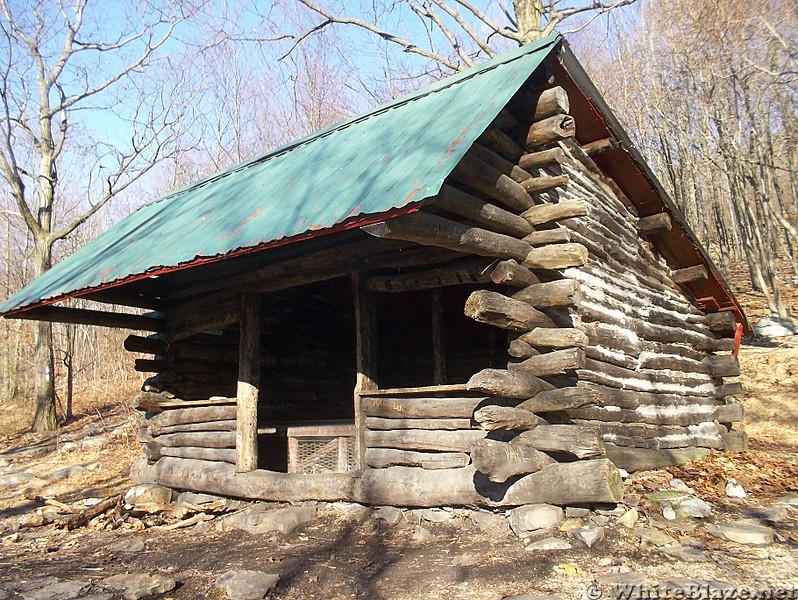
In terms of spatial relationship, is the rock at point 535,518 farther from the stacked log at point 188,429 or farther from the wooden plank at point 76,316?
the wooden plank at point 76,316

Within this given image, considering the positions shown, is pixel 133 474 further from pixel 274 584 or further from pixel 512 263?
pixel 512 263

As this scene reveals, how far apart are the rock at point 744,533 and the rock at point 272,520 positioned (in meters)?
3.89

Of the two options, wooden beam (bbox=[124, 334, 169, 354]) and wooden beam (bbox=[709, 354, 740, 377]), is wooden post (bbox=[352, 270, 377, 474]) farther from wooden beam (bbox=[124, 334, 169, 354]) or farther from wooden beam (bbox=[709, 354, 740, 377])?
wooden beam (bbox=[709, 354, 740, 377])

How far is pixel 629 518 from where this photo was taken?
17.6 ft

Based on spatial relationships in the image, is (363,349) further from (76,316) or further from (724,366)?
(724,366)

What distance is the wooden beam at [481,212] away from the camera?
211 inches

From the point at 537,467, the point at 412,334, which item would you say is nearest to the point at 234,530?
the point at 537,467

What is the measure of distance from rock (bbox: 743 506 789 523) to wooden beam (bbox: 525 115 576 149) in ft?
12.9

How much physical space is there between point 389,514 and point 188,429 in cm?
386

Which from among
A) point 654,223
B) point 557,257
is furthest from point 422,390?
point 654,223

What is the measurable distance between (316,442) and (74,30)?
15.4 m

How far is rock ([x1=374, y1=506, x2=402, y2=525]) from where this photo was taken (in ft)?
21.0

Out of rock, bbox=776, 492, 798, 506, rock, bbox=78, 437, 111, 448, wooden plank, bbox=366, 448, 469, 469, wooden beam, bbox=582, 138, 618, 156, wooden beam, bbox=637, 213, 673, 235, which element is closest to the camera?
rock, bbox=776, 492, 798, 506

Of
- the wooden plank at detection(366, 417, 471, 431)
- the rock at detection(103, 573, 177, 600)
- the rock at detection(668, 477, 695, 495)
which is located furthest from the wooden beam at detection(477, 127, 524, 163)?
the rock at detection(103, 573, 177, 600)
